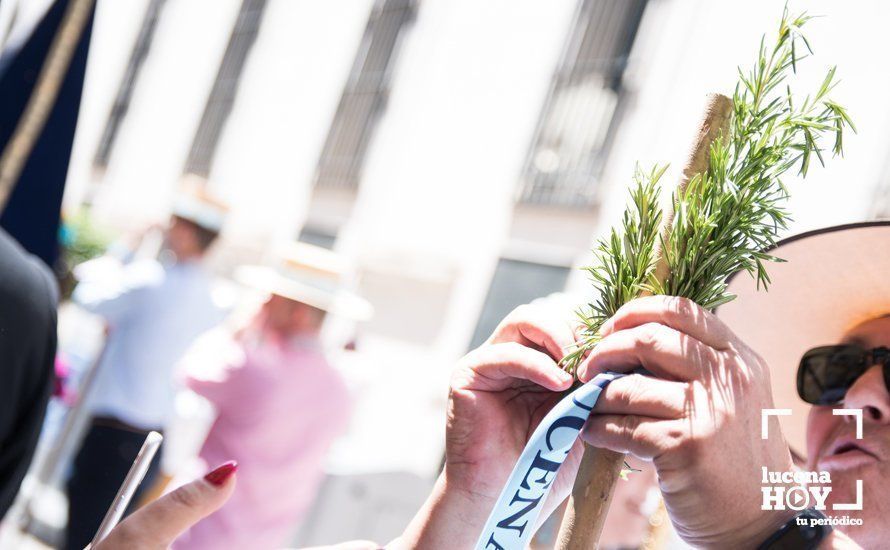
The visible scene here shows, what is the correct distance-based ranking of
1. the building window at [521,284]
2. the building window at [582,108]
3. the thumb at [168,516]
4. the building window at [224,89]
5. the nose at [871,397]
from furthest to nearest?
the building window at [224,89], the building window at [582,108], the building window at [521,284], the nose at [871,397], the thumb at [168,516]

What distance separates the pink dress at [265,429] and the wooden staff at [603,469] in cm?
206

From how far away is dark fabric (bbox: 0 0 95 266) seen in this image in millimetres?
1861

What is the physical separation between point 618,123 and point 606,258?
651cm

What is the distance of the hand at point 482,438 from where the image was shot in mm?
949

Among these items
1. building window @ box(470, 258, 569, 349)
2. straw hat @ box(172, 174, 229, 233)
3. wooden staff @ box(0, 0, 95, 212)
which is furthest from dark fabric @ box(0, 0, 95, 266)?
building window @ box(470, 258, 569, 349)

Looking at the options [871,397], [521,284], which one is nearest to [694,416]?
[871,397]

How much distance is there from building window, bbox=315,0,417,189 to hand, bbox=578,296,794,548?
9.07 metres

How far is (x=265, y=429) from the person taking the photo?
2816 mm

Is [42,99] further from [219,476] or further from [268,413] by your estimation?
[219,476]

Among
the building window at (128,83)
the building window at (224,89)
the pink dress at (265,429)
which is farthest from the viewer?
the building window at (128,83)

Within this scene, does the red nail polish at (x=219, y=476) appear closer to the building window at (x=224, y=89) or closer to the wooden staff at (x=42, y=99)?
the wooden staff at (x=42, y=99)

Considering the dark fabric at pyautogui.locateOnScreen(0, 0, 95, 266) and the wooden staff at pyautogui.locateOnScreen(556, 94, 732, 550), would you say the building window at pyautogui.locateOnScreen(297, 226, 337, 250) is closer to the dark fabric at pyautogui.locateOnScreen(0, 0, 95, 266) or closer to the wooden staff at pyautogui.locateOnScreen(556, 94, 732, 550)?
the dark fabric at pyautogui.locateOnScreen(0, 0, 95, 266)

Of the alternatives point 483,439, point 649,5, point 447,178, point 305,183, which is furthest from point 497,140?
point 483,439

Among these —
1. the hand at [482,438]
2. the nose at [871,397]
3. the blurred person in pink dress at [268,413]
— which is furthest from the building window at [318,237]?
the hand at [482,438]
